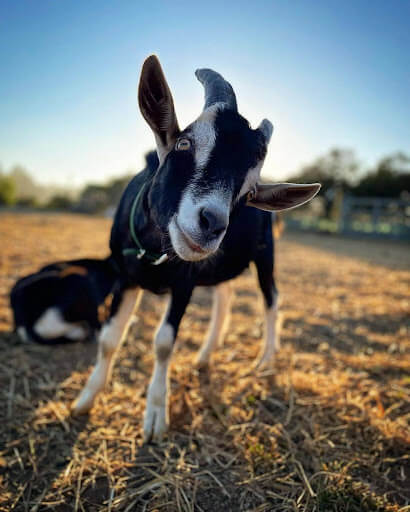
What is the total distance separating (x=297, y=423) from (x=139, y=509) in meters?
1.33

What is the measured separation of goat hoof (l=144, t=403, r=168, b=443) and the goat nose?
150cm

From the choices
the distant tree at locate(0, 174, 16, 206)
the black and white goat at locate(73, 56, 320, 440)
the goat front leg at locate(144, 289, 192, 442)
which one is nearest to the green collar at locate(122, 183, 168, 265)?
the black and white goat at locate(73, 56, 320, 440)

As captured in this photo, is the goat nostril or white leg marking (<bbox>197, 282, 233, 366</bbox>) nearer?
the goat nostril

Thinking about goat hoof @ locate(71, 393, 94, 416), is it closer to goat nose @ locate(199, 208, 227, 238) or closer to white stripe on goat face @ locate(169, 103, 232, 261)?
white stripe on goat face @ locate(169, 103, 232, 261)

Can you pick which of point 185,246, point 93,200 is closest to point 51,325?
point 185,246

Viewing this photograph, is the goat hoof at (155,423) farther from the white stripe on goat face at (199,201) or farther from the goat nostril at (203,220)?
the goat nostril at (203,220)

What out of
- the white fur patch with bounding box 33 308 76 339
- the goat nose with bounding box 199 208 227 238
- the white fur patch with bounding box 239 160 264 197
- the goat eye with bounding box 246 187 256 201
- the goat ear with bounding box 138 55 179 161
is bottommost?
the white fur patch with bounding box 33 308 76 339

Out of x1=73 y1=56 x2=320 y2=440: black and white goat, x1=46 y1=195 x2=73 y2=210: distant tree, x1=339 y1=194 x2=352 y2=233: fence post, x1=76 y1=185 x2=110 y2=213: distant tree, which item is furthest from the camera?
x1=46 y1=195 x2=73 y2=210: distant tree

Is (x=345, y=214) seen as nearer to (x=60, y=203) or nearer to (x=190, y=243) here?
(x=190, y=243)

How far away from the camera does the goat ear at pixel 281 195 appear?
2.05 meters

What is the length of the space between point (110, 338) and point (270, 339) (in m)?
1.71

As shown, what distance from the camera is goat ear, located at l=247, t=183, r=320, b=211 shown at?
2.05 m

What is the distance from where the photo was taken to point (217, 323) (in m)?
3.62

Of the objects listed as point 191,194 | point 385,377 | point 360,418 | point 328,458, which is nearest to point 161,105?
point 191,194
